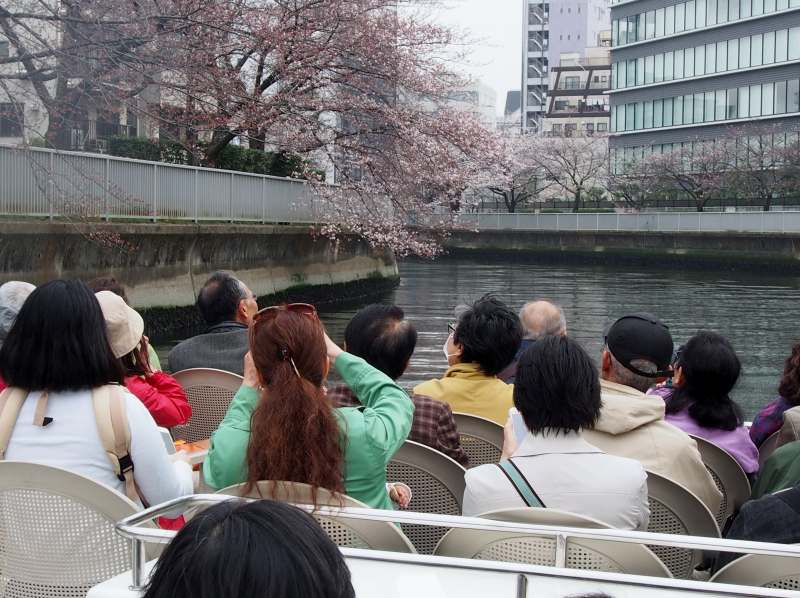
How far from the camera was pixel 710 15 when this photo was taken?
60.7 metres

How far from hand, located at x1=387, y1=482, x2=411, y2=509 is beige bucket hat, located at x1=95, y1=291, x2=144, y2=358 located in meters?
1.14

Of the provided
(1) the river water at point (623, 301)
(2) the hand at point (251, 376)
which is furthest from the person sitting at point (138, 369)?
(1) the river water at point (623, 301)

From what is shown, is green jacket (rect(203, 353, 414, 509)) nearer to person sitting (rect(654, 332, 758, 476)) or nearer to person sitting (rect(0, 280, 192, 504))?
person sitting (rect(0, 280, 192, 504))

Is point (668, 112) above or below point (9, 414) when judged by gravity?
above

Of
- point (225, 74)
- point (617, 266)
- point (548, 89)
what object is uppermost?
point (548, 89)

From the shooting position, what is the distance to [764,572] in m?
2.06

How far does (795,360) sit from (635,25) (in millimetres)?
65733

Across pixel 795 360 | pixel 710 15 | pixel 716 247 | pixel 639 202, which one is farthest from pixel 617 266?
A: pixel 795 360

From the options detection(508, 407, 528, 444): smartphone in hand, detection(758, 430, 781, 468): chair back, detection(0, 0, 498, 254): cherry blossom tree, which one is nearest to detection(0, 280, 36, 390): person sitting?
detection(508, 407, 528, 444): smartphone in hand

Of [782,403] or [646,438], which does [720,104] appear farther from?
[646,438]

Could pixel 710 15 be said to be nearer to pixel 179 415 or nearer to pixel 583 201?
pixel 583 201

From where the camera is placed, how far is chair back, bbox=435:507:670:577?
211 centimetres

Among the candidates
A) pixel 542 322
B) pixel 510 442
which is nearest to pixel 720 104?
pixel 542 322

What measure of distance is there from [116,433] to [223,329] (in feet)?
8.76
